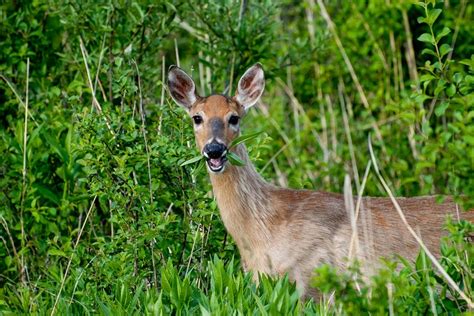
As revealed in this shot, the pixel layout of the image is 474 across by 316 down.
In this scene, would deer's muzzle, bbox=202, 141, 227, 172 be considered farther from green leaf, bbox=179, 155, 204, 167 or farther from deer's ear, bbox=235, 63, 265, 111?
deer's ear, bbox=235, 63, 265, 111

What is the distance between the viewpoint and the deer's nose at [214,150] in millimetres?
6832

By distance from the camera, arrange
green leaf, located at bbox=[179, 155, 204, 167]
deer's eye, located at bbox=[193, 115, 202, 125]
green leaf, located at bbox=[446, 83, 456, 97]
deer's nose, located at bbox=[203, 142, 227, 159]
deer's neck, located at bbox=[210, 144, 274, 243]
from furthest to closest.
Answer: deer's eye, located at bbox=[193, 115, 202, 125] → deer's neck, located at bbox=[210, 144, 274, 243] → deer's nose, located at bbox=[203, 142, 227, 159] → green leaf, located at bbox=[179, 155, 204, 167] → green leaf, located at bbox=[446, 83, 456, 97]

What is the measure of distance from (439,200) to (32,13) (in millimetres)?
4599

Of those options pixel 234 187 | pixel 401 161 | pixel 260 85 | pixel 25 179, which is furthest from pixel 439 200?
pixel 401 161

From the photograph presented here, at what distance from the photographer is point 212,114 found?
23.6 ft

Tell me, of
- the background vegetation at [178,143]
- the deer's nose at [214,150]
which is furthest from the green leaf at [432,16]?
the deer's nose at [214,150]

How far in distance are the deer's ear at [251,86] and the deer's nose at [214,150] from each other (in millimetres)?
780

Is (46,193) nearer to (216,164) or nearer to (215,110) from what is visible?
(215,110)

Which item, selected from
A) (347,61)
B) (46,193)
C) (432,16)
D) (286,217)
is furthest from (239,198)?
(347,61)

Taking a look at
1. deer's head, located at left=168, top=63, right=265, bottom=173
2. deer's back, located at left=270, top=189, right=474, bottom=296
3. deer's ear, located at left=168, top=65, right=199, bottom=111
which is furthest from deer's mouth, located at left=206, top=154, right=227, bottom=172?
deer's ear, located at left=168, top=65, right=199, bottom=111

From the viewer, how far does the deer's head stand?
6.88 m

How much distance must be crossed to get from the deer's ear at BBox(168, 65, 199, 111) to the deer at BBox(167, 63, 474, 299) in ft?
0.70

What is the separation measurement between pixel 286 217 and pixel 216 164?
1.90ft

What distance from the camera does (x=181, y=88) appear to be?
7.57m
